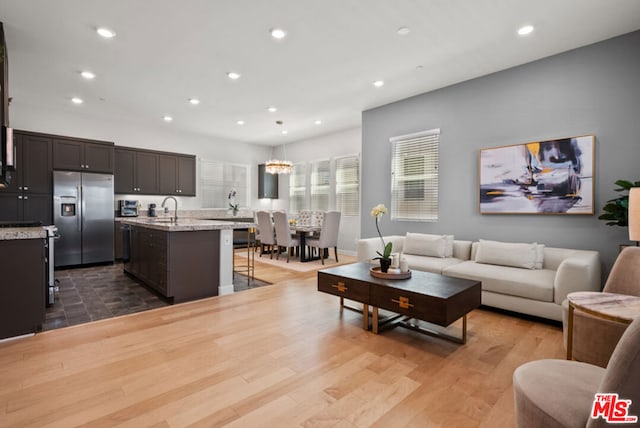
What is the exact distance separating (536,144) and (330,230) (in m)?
3.70

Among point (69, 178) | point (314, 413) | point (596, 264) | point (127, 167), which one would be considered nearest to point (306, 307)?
point (314, 413)

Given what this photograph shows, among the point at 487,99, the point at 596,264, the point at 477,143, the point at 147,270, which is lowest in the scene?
the point at 147,270

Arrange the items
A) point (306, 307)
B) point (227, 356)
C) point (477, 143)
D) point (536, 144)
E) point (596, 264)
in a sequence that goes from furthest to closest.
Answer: point (477, 143), point (536, 144), point (306, 307), point (596, 264), point (227, 356)

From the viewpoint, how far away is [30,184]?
5.42 m

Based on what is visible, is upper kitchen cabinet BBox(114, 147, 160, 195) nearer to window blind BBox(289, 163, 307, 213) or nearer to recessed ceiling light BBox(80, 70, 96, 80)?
recessed ceiling light BBox(80, 70, 96, 80)

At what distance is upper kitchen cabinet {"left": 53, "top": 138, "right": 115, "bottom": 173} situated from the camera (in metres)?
5.69

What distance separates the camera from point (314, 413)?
5.59 ft

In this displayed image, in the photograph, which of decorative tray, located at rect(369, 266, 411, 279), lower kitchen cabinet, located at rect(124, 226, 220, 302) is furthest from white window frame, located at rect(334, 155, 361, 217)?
Result: decorative tray, located at rect(369, 266, 411, 279)

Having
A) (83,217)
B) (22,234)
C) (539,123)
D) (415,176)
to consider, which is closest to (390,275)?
(415,176)

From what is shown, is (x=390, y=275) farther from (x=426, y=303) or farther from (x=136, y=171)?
(x=136, y=171)

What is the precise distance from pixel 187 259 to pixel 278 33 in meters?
2.77

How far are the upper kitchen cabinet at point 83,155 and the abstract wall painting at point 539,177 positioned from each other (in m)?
6.75

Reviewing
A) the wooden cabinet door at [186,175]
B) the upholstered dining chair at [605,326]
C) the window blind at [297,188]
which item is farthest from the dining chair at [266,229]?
the upholstered dining chair at [605,326]

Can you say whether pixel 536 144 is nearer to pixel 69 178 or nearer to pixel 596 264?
pixel 596 264
